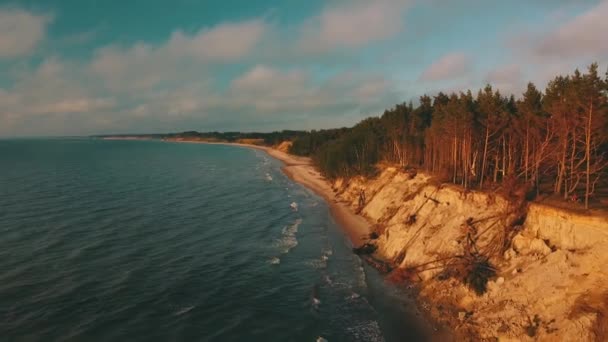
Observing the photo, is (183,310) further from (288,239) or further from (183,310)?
(288,239)

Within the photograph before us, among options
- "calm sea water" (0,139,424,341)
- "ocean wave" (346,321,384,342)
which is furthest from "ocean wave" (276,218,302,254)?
"ocean wave" (346,321,384,342)

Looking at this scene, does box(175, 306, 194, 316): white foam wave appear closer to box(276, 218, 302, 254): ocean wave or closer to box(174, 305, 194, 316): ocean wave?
box(174, 305, 194, 316): ocean wave

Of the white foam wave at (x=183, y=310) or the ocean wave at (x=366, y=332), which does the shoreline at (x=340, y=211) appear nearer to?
the ocean wave at (x=366, y=332)

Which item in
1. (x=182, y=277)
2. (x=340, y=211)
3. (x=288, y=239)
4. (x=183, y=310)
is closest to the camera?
(x=183, y=310)

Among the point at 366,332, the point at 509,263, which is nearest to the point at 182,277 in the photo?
the point at 366,332

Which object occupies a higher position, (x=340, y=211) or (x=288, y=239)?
(x=340, y=211)

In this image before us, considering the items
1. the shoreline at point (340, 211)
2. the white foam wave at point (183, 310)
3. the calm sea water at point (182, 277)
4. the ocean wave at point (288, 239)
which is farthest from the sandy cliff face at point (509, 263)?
the white foam wave at point (183, 310)
